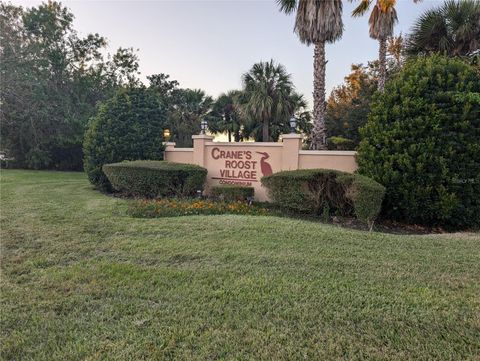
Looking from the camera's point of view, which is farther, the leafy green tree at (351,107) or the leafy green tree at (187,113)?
the leafy green tree at (187,113)

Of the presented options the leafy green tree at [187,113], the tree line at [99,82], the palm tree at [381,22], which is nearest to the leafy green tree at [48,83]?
the tree line at [99,82]

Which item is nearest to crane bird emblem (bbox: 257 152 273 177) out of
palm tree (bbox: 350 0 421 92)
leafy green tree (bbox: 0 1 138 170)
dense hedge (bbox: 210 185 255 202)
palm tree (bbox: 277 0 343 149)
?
dense hedge (bbox: 210 185 255 202)

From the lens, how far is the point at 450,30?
377 inches

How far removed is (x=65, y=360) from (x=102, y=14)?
9.47 meters

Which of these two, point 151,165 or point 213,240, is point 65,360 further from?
point 151,165

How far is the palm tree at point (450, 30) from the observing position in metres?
9.18

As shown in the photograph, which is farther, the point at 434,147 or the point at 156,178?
the point at 156,178

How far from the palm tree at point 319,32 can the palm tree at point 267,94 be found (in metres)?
8.76

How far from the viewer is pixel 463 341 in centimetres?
211

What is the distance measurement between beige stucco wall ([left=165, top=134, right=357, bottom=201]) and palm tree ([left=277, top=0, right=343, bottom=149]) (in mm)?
1961

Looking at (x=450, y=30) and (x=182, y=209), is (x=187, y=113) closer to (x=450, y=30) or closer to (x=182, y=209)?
(x=450, y=30)

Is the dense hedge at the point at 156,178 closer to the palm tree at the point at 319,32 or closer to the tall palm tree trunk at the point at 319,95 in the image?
the tall palm tree trunk at the point at 319,95

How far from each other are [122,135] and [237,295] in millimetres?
9190

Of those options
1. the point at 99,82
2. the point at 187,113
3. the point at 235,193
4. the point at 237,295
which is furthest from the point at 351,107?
the point at 237,295
